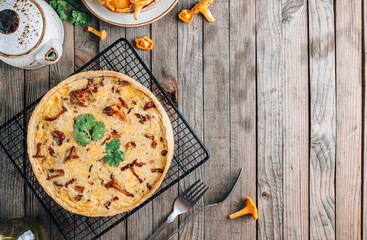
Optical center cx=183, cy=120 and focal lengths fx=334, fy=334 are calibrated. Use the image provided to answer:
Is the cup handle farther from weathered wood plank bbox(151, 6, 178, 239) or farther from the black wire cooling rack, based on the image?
weathered wood plank bbox(151, 6, 178, 239)

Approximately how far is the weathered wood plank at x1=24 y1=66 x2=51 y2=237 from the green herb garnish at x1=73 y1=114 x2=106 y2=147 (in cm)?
54

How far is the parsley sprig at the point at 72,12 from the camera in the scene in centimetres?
204

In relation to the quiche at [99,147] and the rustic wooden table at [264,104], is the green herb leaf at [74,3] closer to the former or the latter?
the rustic wooden table at [264,104]

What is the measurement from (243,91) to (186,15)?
60 cm

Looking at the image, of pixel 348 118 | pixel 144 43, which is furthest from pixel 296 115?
pixel 144 43

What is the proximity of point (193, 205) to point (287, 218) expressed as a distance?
633 millimetres

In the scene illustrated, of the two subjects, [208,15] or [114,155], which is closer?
[114,155]

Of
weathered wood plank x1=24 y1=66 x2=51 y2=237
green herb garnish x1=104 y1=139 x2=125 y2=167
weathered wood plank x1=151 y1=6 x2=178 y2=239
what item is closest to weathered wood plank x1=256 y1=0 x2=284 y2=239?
weathered wood plank x1=151 y1=6 x2=178 y2=239

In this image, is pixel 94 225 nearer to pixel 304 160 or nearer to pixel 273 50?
pixel 304 160

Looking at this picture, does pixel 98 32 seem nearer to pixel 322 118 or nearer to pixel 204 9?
pixel 204 9

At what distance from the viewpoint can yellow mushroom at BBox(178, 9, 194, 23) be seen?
209cm

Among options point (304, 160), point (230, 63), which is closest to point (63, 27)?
point (230, 63)

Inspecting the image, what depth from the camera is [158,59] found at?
7.07 ft

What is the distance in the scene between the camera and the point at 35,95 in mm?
2137
